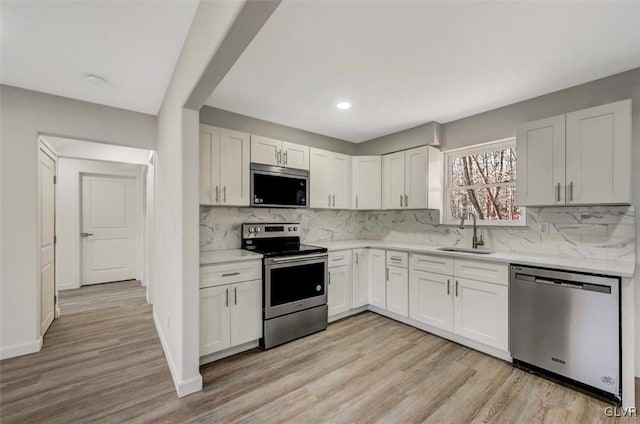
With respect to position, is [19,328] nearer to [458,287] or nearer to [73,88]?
[73,88]

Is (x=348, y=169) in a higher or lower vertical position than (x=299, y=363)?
higher

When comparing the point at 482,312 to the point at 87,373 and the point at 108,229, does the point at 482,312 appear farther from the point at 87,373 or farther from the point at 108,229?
the point at 108,229

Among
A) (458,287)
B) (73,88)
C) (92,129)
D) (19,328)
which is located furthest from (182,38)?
(458,287)

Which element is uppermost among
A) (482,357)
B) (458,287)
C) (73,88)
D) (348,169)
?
(73,88)

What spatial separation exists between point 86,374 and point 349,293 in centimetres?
265

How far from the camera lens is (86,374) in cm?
233

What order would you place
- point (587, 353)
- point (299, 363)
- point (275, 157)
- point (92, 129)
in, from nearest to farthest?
point (587, 353), point (299, 363), point (92, 129), point (275, 157)

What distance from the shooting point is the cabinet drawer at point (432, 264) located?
2907 millimetres

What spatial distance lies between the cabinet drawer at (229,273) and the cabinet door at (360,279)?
138 cm

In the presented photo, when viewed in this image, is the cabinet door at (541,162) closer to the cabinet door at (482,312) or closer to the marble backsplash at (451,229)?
the marble backsplash at (451,229)

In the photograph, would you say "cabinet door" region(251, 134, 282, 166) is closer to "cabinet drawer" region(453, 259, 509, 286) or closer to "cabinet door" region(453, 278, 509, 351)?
"cabinet drawer" region(453, 259, 509, 286)

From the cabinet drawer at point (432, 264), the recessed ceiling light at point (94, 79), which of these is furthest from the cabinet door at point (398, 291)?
the recessed ceiling light at point (94, 79)

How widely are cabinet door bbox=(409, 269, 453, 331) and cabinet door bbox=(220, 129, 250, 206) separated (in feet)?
6.98

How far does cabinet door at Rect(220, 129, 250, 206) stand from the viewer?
2912 millimetres
